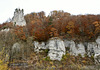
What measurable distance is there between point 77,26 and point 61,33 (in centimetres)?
481

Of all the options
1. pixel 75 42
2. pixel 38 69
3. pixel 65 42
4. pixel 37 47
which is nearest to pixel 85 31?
pixel 75 42

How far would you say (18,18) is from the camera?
3672 centimetres

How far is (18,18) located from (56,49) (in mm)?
26376

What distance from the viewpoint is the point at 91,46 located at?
1945cm

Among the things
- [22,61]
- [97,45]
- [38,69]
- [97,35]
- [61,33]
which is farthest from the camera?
[61,33]

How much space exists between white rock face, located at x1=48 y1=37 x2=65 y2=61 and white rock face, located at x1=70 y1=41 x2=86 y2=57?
258 centimetres

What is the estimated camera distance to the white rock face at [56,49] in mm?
18328

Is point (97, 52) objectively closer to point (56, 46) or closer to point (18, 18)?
point (56, 46)

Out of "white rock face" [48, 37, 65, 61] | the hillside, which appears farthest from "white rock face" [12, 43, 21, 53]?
"white rock face" [48, 37, 65, 61]

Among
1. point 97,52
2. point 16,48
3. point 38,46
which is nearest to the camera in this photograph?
point 97,52

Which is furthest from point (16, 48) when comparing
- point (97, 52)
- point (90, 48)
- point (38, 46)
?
point (97, 52)

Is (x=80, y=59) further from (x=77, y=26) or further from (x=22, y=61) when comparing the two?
(x=22, y=61)

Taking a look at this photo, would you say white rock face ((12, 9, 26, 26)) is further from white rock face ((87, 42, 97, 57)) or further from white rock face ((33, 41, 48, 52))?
white rock face ((87, 42, 97, 57))

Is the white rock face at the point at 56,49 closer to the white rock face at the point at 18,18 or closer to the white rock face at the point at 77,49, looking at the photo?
the white rock face at the point at 77,49
